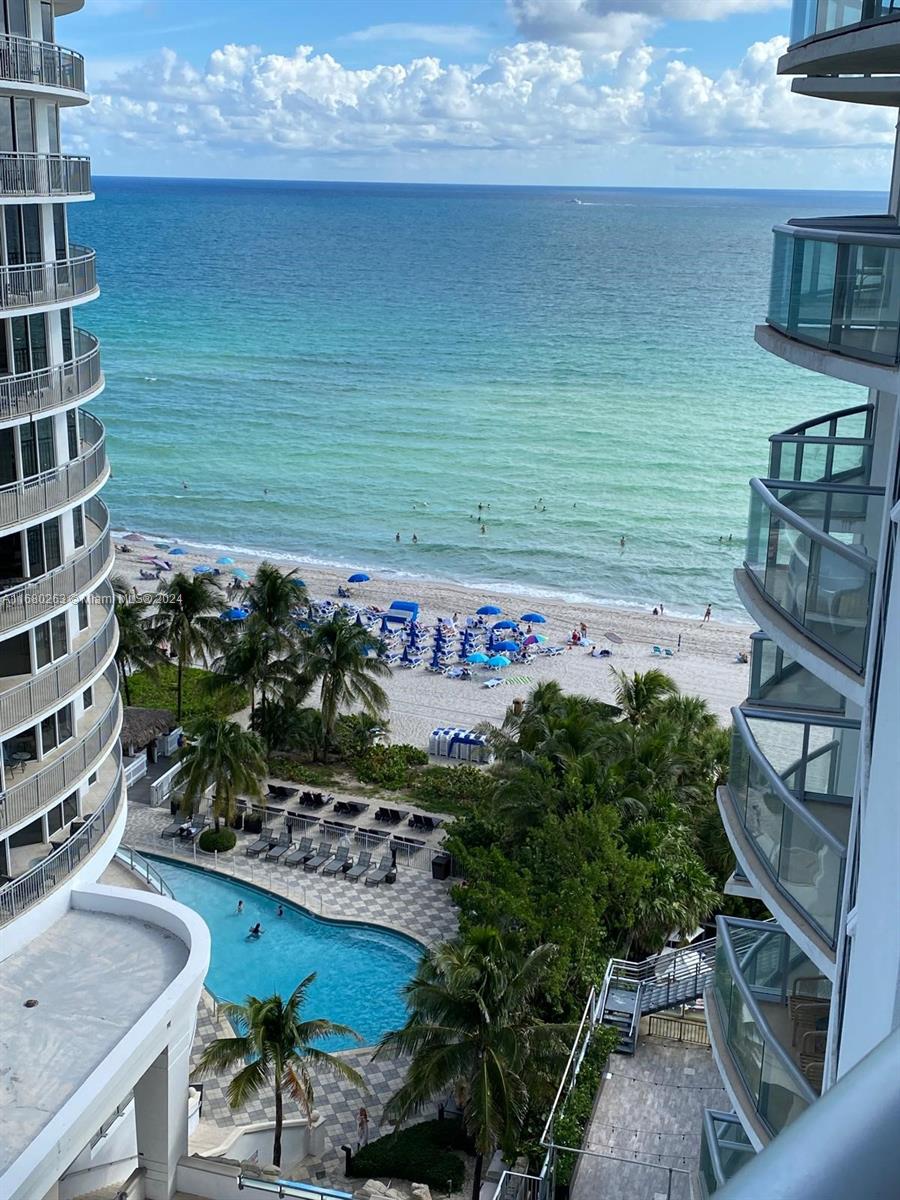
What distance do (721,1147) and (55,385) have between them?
1636cm

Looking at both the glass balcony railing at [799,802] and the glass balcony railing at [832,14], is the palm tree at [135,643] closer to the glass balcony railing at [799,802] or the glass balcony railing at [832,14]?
the glass balcony railing at [799,802]

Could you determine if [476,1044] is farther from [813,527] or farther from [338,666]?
[338,666]

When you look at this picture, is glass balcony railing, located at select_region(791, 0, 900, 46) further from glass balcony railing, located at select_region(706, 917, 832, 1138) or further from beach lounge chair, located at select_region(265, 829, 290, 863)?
beach lounge chair, located at select_region(265, 829, 290, 863)

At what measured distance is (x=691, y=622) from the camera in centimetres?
6638

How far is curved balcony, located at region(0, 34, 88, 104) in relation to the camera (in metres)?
20.5

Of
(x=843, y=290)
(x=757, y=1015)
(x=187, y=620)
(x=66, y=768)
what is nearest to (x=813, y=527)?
(x=843, y=290)

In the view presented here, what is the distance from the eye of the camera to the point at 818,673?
9766 millimetres

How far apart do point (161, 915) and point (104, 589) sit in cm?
758

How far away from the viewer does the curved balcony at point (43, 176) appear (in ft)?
67.3

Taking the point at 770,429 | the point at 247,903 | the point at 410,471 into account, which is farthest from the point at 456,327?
the point at 247,903

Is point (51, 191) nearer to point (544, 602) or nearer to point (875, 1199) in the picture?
point (875, 1199)

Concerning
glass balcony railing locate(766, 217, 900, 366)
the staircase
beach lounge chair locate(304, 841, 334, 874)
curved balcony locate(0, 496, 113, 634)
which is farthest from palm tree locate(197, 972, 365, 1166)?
glass balcony railing locate(766, 217, 900, 366)

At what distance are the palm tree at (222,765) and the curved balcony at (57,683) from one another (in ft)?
35.4

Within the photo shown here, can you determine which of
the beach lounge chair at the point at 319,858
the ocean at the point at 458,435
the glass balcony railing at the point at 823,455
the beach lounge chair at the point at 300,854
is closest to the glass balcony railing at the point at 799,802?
the glass balcony railing at the point at 823,455
